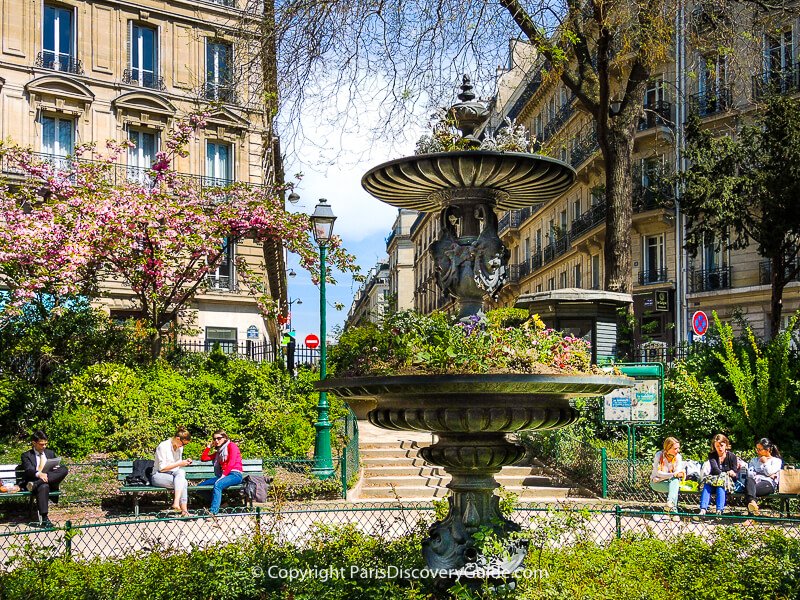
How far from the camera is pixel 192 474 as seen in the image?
13664 mm

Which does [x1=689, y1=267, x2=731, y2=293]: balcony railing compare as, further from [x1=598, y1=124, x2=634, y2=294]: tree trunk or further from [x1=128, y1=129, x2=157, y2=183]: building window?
[x1=128, y1=129, x2=157, y2=183]: building window

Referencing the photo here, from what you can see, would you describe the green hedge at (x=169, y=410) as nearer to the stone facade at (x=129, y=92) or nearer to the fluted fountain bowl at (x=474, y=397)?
the stone facade at (x=129, y=92)

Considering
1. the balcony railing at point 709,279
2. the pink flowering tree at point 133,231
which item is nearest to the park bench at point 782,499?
the pink flowering tree at point 133,231

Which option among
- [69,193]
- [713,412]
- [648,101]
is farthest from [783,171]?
[69,193]

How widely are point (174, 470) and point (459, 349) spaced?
27.0 feet

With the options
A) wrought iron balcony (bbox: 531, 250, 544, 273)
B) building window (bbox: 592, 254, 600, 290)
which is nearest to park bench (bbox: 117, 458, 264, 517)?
building window (bbox: 592, 254, 600, 290)

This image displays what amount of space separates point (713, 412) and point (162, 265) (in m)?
11.2

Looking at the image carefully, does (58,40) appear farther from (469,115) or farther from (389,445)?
(469,115)

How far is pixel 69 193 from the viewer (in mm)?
19375

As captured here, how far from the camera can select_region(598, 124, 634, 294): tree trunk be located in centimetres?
1717

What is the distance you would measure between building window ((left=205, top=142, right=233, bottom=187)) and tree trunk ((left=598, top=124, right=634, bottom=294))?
1625 centimetres

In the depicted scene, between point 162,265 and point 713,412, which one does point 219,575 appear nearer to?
point 713,412

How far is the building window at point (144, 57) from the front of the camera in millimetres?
29000

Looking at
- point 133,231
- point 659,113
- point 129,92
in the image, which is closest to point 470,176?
point 133,231
